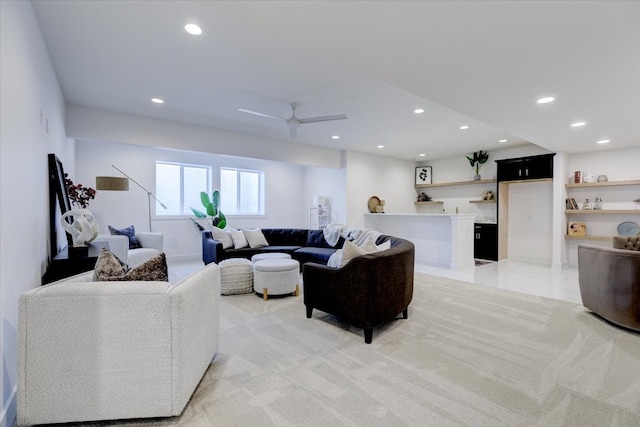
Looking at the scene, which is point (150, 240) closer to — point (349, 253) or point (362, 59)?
point (349, 253)

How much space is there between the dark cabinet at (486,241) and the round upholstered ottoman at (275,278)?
5.15 metres

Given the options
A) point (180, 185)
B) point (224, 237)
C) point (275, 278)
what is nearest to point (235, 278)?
point (275, 278)

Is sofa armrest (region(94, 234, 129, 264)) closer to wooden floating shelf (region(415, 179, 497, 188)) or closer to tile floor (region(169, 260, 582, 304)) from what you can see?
tile floor (region(169, 260, 582, 304))

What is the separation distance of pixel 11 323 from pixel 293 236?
4.68m

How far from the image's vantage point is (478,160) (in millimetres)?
7273

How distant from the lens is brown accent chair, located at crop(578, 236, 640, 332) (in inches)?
113

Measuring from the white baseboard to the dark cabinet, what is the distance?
25.5 feet

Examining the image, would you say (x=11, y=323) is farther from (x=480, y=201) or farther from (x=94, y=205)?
(x=480, y=201)

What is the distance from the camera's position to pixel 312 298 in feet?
10.5

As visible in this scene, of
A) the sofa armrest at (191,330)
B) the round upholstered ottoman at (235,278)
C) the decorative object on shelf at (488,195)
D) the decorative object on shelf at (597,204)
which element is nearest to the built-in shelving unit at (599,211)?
the decorative object on shelf at (597,204)

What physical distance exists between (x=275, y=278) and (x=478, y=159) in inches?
236

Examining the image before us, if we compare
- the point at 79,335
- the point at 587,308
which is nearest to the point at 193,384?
the point at 79,335

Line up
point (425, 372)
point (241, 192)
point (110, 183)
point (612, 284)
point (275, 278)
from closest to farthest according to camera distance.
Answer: point (425, 372) → point (612, 284) → point (275, 278) → point (110, 183) → point (241, 192)

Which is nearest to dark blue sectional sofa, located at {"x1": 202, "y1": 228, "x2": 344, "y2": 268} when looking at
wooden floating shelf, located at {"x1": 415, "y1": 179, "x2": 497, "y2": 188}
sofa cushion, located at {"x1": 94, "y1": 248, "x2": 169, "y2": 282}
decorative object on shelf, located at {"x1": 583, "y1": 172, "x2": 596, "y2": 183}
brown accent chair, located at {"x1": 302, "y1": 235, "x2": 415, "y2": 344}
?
brown accent chair, located at {"x1": 302, "y1": 235, "x2": 415, "y2": 344}
